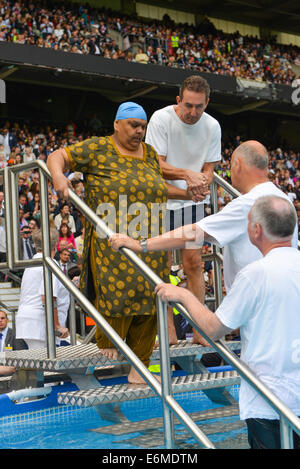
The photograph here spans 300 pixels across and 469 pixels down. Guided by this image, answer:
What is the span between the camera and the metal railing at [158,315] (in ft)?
7.30

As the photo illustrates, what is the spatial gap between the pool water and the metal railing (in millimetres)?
479

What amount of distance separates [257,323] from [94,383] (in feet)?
5.47

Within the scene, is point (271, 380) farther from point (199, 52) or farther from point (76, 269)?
point (199, 52)

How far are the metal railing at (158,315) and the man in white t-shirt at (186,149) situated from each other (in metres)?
0.27

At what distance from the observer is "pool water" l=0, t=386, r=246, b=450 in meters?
3.37

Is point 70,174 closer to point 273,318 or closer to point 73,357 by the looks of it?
point 73,357

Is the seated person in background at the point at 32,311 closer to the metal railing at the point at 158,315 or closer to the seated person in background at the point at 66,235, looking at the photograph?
the metal railing at the point at 158,315

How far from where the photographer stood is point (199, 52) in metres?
23.4

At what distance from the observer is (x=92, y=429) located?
3.68m

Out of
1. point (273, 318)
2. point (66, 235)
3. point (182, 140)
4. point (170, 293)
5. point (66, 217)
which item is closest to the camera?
point (273, 318)

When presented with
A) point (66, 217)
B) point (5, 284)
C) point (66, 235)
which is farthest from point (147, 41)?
point (5, 284)

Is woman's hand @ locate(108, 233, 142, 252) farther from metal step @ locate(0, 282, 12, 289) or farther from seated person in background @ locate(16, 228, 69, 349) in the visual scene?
metal step @ locate(0, 282, 12, 289)

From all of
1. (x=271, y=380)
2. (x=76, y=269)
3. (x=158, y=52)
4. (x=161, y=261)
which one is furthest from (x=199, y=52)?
(x=271, y=380)

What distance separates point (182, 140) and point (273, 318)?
2191 millimetres
